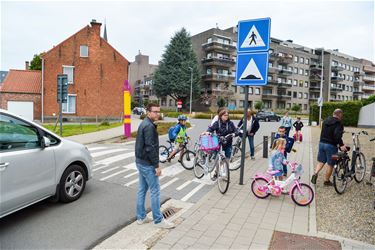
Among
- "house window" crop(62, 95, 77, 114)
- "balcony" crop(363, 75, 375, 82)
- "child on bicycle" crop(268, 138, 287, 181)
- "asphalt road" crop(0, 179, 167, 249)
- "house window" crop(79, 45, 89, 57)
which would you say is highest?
"balcony" crop(363, 75, 375, 82)

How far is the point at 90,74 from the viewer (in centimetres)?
2959

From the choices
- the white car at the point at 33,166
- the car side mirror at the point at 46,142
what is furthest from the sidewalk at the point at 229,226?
the car side mirror at the point at 46,142

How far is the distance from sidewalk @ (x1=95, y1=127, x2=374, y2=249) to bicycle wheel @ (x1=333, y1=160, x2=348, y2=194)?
0.95 metres

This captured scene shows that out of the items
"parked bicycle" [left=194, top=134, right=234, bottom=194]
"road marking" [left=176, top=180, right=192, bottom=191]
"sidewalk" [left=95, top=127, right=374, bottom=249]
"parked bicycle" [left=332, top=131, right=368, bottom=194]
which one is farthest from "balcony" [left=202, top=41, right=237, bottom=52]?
"sidewalk" [left=95, top=127, right=374, bottom=249]

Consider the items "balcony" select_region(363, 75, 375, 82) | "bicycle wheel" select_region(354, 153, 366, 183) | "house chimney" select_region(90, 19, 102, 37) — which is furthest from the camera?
"balcony" select_region(363, 75, 375, 82)

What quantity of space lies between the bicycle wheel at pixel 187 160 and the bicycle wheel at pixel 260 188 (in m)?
2.56

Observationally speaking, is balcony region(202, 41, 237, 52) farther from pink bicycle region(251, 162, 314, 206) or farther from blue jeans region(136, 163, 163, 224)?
blue jeans region(136, 163, 163, 224)

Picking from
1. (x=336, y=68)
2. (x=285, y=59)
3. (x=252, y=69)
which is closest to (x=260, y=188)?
(x=252, y=69)

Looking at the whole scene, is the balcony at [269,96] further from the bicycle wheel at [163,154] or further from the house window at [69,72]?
the bicycle wheel at [163,154]

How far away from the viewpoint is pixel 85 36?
95.9ft

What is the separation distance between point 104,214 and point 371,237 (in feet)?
13.1

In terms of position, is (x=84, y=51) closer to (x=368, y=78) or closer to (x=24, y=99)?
(x=24, y=99)

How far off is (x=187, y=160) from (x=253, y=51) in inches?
138

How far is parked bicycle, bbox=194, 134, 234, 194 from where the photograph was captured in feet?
18.9
